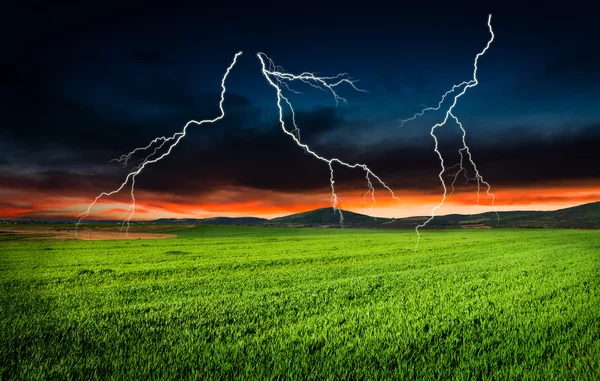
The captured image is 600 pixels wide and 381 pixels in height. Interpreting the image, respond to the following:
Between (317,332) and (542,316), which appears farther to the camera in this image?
(542,316)

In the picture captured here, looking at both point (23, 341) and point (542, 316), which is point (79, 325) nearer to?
point (23, 341)

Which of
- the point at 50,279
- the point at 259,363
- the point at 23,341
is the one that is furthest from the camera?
the point at 50,279

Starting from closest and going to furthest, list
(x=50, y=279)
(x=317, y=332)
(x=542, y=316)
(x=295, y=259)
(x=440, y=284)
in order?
(x=317, y=332)
(x=542, y=316)
(x=440, y=284)
(x=50, y=279)
(x=295, y=259)

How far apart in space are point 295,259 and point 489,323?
20296 mm

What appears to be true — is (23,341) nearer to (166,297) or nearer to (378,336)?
(166,297)

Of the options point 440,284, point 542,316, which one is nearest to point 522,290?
point 440,284

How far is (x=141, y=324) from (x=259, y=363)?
4.29m

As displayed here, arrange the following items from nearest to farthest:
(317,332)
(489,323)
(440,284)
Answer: (317,332)
(489,323)
(440,284)

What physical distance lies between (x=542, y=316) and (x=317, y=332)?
6.20 m

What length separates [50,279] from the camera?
1819 centimetres

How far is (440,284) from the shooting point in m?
15.4

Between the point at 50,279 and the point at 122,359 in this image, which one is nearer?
the point at 122,359

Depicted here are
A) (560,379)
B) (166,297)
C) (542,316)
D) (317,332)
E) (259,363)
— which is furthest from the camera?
(166,297)

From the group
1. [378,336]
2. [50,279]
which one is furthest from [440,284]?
[50,279]
